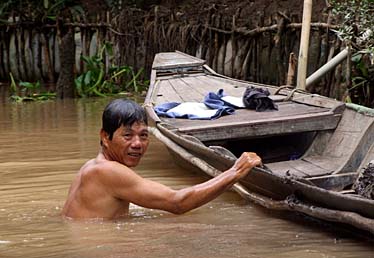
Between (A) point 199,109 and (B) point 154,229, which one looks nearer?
(B) point 154,229

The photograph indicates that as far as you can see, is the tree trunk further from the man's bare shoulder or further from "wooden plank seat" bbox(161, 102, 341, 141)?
the man's bare shoulder

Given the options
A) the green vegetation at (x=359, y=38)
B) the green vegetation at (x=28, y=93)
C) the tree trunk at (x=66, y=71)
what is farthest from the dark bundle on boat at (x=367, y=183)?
the green vegetation at (x=28, y=93)

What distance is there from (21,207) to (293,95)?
2801mm

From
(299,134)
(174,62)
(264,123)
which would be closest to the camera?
(264,123)

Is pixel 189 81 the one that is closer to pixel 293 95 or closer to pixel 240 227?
pixel 293 95

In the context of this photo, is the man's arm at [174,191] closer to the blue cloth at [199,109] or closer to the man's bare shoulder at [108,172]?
the man's bare shoulder at [108,172]

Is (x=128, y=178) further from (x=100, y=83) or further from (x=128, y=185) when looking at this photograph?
(x=100, y=83)

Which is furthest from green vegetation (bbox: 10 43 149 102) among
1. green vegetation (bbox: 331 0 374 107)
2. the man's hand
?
the man's hand

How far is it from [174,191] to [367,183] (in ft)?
3.90

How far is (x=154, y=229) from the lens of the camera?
458 centimetres

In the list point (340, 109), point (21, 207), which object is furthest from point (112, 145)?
point (340, 109)

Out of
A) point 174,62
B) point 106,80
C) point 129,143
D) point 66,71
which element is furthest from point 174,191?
point 106,80

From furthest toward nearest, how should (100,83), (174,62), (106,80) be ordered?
(106,80) < (100,83) < (174,62)

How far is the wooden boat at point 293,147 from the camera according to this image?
4.23 m
